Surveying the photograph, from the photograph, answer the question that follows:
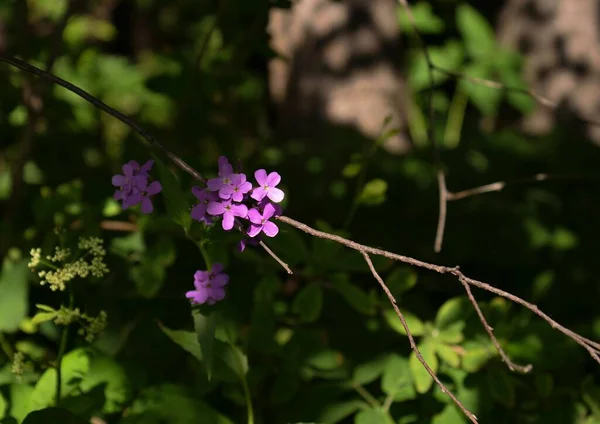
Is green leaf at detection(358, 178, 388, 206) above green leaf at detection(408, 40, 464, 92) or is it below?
above

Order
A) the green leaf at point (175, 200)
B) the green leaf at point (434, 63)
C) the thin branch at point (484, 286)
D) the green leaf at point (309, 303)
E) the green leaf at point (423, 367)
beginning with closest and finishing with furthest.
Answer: the thin branch at point (484, 286) → the green leaf at point (175, 200) → the green leaf at point (423, 367) → the green leaf at point (309, 303) → the green leaf at point (434, 63)

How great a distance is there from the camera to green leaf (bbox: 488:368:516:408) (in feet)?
4.55

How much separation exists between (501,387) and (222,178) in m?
0.76

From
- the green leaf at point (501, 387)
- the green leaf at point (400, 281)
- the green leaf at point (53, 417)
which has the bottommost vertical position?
the green leaf at point (501, 387)

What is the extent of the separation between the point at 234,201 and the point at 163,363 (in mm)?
639

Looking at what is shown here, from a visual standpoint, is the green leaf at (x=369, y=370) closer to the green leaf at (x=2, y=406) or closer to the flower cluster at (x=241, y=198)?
the flower cluster at (x=241, y=198)

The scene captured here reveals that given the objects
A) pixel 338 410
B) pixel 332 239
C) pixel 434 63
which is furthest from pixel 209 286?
pixel 434 63

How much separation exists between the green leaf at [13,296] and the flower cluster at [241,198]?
25.4 inches

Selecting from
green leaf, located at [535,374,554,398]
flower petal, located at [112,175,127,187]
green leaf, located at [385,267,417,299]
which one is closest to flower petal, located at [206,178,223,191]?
flower petal, located at [112,175,127,187]

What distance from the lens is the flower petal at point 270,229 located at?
1.06m

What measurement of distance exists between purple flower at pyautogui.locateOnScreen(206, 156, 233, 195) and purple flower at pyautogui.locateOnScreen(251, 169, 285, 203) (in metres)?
0.04

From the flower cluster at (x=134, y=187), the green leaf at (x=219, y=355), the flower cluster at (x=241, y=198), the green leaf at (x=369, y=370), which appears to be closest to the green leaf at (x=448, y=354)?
the green leaf at (x=369, y=370)

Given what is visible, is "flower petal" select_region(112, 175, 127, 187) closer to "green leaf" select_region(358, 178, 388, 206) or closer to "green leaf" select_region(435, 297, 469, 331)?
"green leaf" select_region(358, 178, 388, 206)

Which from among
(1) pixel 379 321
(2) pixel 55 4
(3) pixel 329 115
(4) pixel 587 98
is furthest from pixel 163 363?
(4) pixel 587 98
